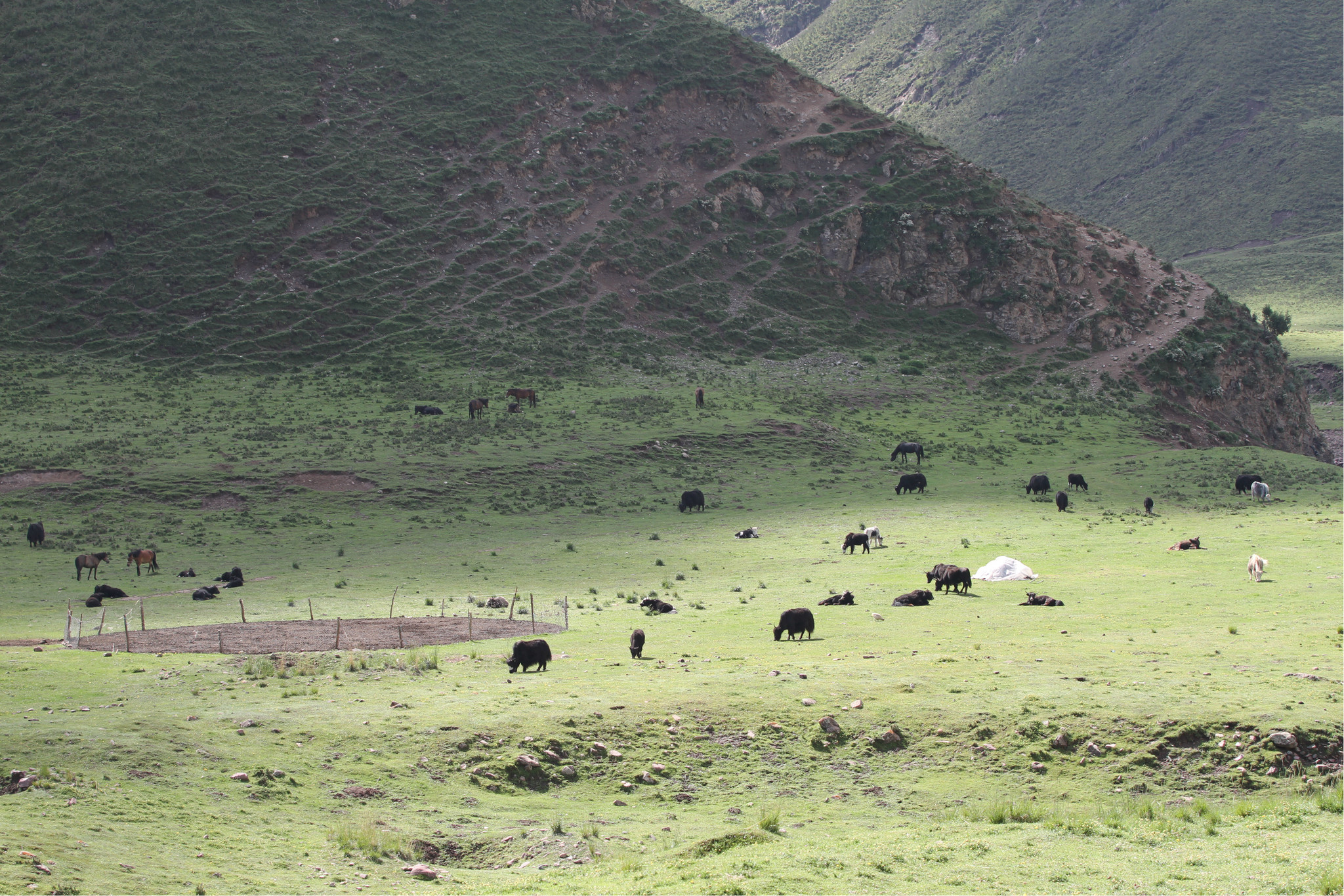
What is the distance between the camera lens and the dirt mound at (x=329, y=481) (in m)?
48.8

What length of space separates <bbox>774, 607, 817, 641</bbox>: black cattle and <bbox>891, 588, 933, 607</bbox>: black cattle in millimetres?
4723

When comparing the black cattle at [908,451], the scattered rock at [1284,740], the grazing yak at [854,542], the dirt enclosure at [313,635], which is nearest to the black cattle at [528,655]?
the dirt enclosure at [313,635]

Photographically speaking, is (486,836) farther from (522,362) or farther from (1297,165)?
(1297,165)

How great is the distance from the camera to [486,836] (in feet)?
44.0

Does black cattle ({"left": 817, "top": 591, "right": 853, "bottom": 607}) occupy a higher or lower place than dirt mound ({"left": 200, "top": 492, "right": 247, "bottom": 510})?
lower

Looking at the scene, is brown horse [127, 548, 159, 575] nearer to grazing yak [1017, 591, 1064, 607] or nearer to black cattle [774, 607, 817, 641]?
black cattle [774, 607, 817, 641]

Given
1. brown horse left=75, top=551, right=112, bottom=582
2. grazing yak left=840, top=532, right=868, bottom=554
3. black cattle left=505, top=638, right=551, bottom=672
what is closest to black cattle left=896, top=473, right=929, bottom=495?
grazing yak left=840, top=532, right=868, bottom=554

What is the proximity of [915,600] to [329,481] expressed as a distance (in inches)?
1195

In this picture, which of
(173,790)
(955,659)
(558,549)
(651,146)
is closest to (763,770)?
(955,659)

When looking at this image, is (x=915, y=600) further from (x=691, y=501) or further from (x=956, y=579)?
(x=691, y=501)

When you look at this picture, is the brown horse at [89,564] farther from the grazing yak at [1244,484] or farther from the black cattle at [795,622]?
the grazing yak at [1244,484]

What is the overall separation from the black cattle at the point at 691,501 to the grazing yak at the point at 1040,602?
74.8 ft

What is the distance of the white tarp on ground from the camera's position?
1233 inches

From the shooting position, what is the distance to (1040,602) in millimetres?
26859
